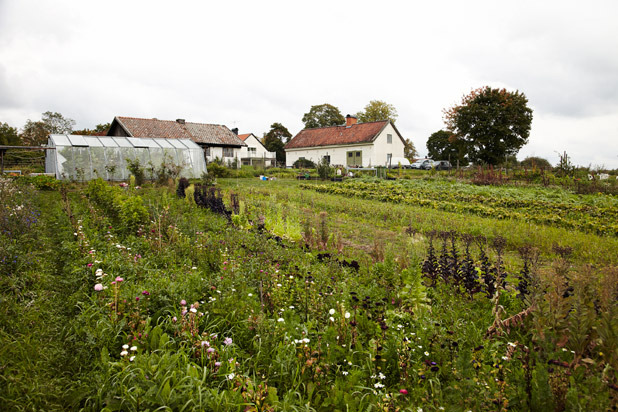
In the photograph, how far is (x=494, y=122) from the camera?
33438 millimetres

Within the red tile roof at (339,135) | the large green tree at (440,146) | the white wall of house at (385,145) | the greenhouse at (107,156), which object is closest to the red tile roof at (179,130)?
the red tile roof at (339,135)

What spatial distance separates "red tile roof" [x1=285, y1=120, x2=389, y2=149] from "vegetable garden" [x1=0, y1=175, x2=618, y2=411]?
35.3m

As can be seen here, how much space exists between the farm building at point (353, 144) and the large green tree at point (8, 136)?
35090 millimetres

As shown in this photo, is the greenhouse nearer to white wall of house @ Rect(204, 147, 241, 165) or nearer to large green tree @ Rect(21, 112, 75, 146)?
white wall of house @ Rect(204, 147, 241, 165)

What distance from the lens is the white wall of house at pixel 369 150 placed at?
3991cm

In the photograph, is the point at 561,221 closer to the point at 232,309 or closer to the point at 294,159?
the point at 232,309

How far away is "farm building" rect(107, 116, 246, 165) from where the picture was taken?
3622cm

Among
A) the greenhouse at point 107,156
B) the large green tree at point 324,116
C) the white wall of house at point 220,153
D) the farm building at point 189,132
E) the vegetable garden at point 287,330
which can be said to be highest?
the large green tree at point 324,116

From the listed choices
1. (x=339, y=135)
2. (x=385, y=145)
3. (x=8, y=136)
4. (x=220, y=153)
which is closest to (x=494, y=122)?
(x=385, y=145)

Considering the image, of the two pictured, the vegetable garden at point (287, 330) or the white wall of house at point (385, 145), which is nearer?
the vegetable garden at point (287, 330)

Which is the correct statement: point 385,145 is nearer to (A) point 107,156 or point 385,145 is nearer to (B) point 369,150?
(B) point 369,150

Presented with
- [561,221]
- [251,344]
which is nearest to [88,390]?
[251,344]

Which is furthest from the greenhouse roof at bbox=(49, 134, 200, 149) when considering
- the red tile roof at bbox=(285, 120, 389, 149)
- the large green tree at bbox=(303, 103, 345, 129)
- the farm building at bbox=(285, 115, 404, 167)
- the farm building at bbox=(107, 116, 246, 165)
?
the large green tree at bbox=(303, 103, 345, 129)

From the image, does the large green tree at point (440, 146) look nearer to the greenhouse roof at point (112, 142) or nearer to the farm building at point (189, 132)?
the farm building at point (189, 132)
